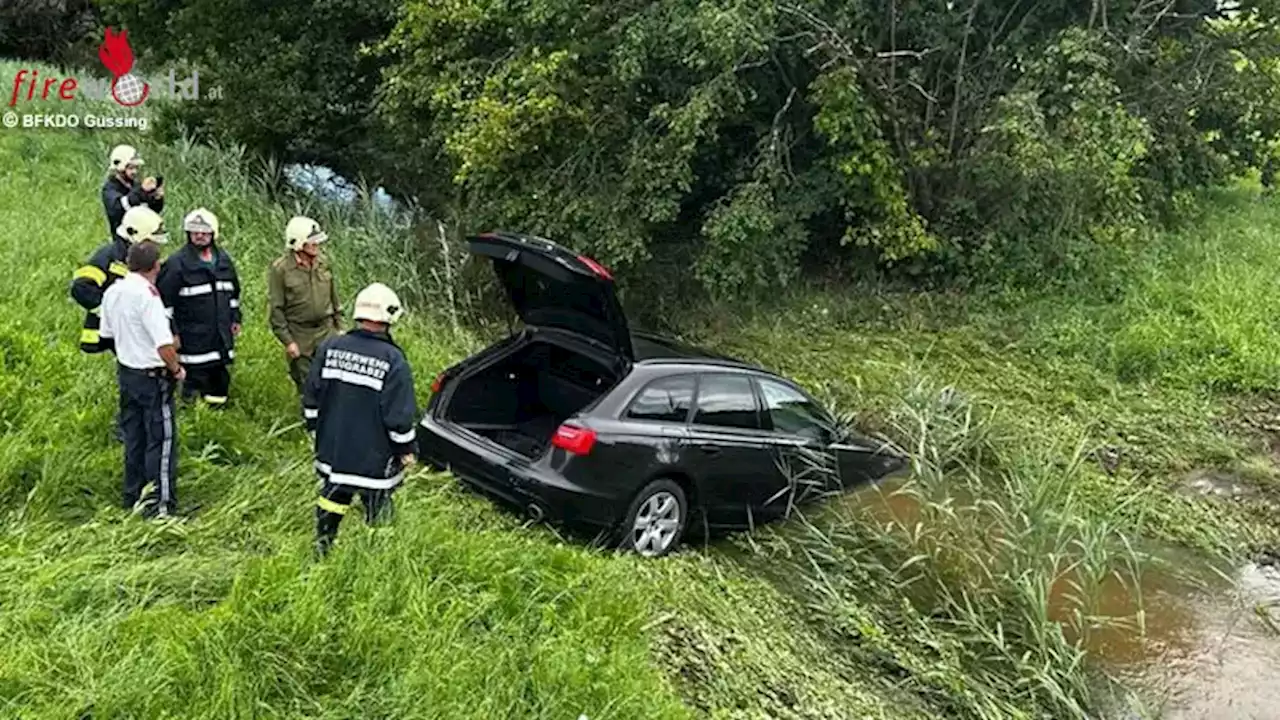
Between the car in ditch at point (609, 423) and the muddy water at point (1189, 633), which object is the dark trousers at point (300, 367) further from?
the muddy water at point (1189, 633)

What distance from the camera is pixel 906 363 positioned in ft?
33.1

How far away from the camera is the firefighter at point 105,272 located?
566cm

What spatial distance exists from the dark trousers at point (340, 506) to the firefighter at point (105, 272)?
4.82ft

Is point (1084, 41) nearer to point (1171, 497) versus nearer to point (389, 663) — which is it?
point (1171, 497)

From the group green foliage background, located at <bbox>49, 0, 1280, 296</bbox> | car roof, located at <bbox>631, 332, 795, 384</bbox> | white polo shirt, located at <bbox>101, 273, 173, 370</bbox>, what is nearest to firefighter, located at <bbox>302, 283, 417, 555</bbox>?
white polo shirt, located at <bbox>101, 273, 173, 370</bbox>

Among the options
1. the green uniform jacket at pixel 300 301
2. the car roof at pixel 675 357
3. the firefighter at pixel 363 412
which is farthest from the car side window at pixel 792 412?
the green uniform jacket at pixel 300 301

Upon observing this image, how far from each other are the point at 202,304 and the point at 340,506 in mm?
2173

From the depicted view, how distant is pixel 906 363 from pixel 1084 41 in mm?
3607

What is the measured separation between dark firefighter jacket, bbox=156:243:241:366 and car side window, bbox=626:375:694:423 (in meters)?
2.64

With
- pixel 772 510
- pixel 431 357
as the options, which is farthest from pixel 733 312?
pixel 772 510

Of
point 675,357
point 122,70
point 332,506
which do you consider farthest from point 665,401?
point 122,70

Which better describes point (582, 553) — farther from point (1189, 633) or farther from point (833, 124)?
point (833, 124)

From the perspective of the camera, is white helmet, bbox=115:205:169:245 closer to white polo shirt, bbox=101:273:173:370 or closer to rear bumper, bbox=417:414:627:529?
white polo shirt, bbox=101:273:173:370

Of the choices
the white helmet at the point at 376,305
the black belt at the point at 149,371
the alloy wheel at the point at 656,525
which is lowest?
the alloy wheel at the point at 656,525
